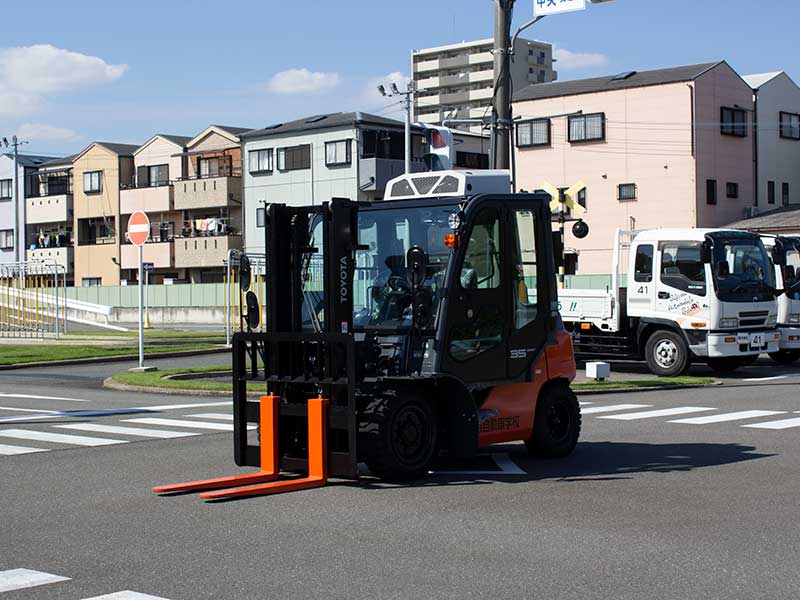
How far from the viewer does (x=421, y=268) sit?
996 cm

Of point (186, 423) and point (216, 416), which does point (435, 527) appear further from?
point (216, 416)

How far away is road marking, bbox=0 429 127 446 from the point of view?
13.9 meters

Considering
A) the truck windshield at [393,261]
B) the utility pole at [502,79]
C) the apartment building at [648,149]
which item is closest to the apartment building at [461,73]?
the apartment building at [648,149]

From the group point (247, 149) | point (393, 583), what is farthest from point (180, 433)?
point (247, 149)

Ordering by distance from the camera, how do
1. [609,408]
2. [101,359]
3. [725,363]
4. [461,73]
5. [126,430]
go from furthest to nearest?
[461,73], [101,359], [725,363], [609,408], [126,430]

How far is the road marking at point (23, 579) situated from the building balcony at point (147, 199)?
70.9m

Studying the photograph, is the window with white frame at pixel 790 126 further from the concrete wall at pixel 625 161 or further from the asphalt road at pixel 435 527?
the asphalt road at pixel 435 527

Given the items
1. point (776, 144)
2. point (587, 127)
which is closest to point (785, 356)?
point (587, 127)

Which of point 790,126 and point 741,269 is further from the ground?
point 790,126

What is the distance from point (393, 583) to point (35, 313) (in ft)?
116

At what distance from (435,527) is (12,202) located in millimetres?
85513

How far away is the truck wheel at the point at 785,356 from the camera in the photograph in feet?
90.3

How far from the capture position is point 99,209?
81000 millimetres

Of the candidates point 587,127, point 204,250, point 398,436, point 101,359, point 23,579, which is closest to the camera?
point 23,579
